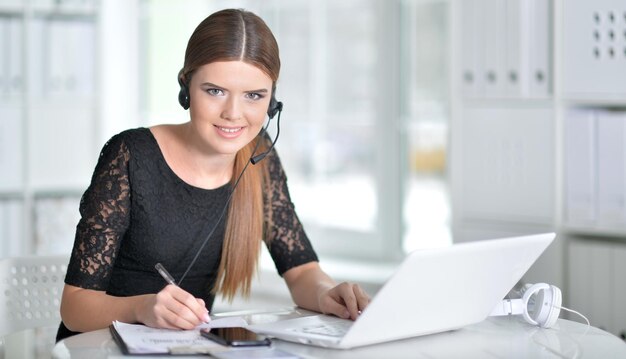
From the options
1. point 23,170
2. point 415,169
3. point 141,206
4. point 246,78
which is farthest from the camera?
point 23,170

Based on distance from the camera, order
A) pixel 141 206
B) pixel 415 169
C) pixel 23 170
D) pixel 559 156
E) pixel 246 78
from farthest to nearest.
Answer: pixel 23 170
pixel 415 169
pixel 559 156
pixel 141 206
pixel 246 78

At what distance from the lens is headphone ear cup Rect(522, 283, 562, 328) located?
1846mm

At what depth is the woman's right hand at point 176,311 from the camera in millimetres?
1742

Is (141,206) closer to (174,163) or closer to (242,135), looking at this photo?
(174,163)

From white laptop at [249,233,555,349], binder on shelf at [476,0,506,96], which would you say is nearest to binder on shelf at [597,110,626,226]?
binder on shelf at [476,0,506,96]

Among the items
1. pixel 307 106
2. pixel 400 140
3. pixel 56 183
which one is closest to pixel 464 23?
pixel 400 140

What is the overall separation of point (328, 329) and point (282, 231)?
55cm

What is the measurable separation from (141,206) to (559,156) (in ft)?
4.58

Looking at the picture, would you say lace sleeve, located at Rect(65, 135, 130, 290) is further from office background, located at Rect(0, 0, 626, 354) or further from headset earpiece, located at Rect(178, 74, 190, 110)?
office background, located at Rect(0, 0, 626, 354)

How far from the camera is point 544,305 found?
1848 millimetres

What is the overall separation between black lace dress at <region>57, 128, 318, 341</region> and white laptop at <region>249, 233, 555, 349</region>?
0.46 m

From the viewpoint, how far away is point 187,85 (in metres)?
2.09

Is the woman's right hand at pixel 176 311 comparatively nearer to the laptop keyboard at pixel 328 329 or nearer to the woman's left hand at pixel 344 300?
the laptop keyboard at pixel 328 329

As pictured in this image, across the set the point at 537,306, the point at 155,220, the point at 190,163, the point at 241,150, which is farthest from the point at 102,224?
the point at 537,306
